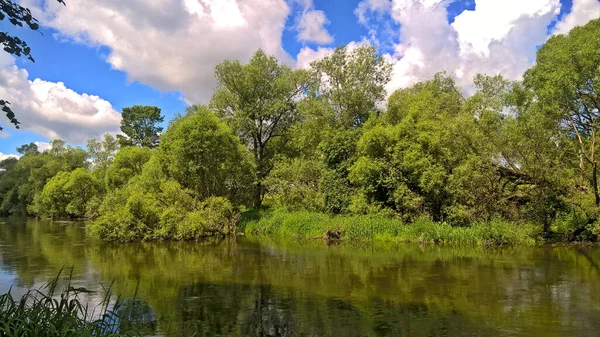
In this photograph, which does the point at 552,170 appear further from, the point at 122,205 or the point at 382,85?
the point at 122,205

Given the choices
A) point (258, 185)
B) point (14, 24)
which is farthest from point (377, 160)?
point (14, 24)

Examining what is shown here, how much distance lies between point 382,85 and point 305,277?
23255 millimetres

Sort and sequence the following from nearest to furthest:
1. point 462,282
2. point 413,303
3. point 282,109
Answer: point 413,303 → point 462,282 → point 282,109

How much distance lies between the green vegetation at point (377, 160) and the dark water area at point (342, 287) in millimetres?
3325

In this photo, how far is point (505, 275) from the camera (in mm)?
15477

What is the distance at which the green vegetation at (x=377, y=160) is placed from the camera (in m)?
23.3

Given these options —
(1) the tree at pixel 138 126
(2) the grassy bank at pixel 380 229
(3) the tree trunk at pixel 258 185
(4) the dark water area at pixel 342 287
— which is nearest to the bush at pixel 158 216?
(4) the dark water area at pixel 342 287

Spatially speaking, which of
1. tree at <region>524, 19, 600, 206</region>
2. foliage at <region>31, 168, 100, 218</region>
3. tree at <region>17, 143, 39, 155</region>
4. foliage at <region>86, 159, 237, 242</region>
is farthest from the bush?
tree at <region>17, 143, 39, 155</region>

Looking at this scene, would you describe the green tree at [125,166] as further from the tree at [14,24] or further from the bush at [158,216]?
the tree at [14,24]

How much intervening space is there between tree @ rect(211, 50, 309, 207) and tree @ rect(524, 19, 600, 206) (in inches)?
849

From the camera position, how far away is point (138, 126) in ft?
241

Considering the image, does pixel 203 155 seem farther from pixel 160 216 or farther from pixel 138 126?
pixel 138 126

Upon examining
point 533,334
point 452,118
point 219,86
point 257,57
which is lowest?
point 533,334

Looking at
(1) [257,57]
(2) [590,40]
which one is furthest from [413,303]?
(1) [257,57]
